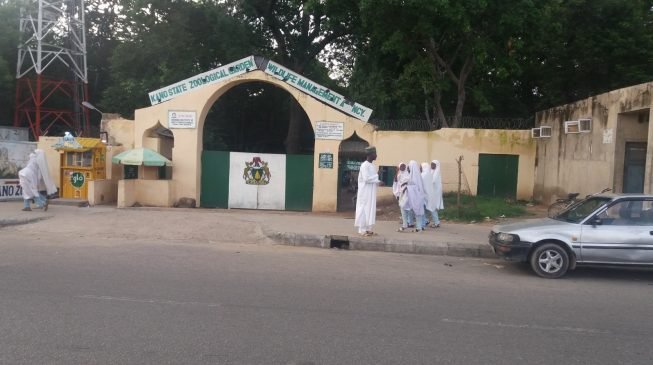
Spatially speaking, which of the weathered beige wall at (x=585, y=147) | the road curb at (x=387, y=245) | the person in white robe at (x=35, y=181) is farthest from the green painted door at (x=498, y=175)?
the person in white robe at (x=35, y=181)

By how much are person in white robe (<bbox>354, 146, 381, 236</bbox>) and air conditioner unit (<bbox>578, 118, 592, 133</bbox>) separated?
22.2 feet

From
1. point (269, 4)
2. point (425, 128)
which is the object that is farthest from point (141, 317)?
point (269, 4)

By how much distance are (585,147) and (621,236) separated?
7007 millimetres

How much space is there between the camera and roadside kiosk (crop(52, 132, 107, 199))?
16266mm

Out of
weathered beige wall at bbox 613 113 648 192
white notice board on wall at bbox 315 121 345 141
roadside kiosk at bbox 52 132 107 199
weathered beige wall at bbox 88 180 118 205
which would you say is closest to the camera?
weathered beige wall at bbox 613 113 648 192

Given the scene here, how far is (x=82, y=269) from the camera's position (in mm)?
7906

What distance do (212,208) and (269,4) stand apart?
541 inches

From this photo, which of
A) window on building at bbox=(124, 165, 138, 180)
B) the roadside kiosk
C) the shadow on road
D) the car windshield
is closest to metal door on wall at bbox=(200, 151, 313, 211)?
window on building at bbox=(124, 165, 138, 180)

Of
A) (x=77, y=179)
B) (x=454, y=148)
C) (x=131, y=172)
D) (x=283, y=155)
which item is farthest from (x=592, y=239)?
(x=77, y=179)

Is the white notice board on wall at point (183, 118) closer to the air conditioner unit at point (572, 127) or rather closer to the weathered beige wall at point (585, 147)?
the weathered beige wall at point (585, 147)

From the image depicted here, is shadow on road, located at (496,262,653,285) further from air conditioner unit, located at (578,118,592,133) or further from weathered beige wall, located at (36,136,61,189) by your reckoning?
weathered beige wall, located at (36,136,61,189)

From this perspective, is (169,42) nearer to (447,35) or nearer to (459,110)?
A: (447,35)

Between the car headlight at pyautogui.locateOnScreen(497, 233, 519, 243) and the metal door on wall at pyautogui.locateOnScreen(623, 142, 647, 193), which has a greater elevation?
the metal door on wall at pyautogui.locateOnScreen(623, 142, 647, 193)

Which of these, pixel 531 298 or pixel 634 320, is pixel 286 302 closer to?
pixel 531 298
